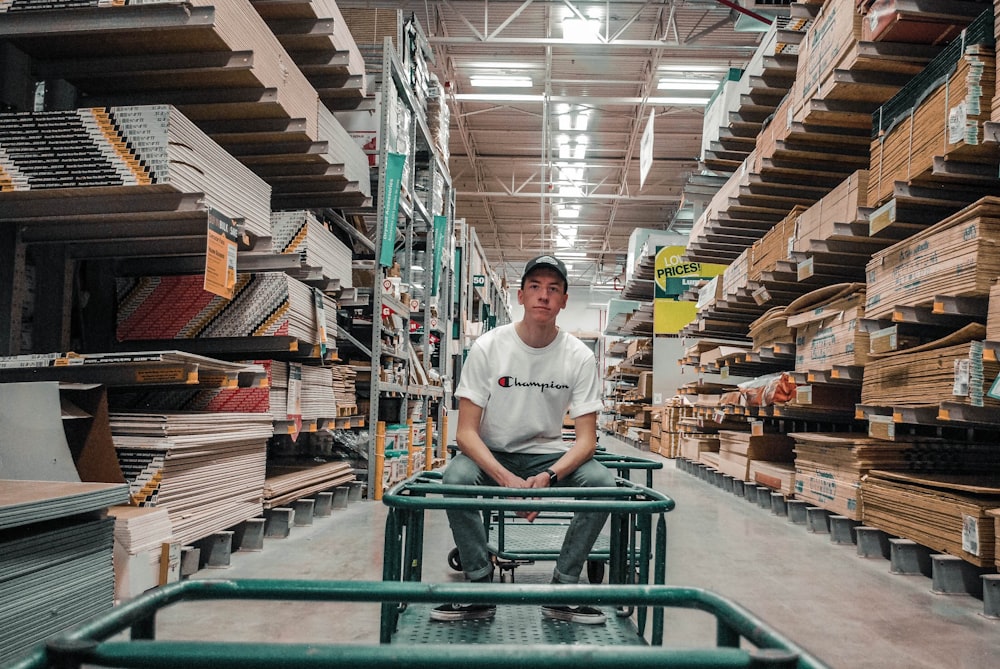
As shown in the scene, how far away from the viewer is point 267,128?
4.54 metres

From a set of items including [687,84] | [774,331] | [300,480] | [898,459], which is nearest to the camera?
[898,459]

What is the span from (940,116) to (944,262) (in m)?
0.80

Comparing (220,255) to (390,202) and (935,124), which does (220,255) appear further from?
(935,124)

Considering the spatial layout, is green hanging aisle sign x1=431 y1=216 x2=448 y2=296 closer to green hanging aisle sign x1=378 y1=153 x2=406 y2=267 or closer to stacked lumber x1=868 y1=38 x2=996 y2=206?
green hanging aisle sign x1=378 y1=153 x2=406 y2=267

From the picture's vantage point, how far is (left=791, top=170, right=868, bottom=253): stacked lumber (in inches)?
186

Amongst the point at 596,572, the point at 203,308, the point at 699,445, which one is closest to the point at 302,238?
the point at 203,308

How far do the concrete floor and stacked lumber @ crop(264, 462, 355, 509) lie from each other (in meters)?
0.24

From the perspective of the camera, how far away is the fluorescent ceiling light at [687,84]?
1350 cm

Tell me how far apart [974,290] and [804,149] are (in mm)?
2673

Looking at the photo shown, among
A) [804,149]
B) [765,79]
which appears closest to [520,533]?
[804,149]

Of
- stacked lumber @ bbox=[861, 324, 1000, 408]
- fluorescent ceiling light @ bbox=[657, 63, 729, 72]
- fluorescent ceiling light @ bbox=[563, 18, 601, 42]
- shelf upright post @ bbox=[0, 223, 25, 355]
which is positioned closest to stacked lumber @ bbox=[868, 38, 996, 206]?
stacked lumber @ bbox=[861, 324, 1000, 408]

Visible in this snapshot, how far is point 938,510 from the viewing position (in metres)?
3.73

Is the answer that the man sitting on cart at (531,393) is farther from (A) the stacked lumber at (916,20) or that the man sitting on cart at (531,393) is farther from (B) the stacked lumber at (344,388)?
(B) the stacked lumber at (344,388)

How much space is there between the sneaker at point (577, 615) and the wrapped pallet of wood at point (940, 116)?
294 cm
